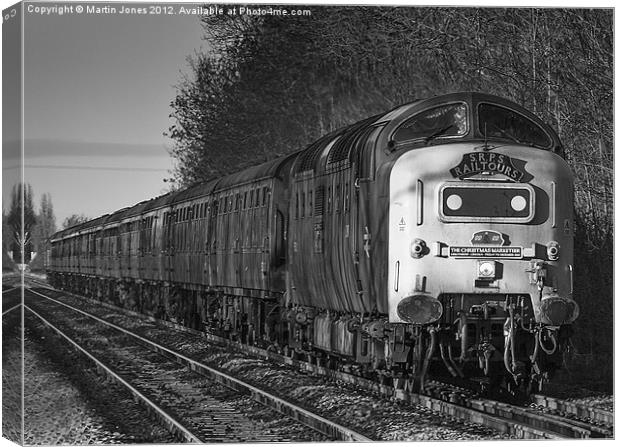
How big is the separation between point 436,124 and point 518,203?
126 cm

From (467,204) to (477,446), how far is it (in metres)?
2.53

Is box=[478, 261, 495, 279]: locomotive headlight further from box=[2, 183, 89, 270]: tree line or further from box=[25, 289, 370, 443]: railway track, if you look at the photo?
box=[2, 183, 89, 270]: tree line

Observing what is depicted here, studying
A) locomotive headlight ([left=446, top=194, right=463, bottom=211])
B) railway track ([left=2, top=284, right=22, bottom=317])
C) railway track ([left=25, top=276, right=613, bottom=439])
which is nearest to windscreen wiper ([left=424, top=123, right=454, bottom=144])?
locomotive headlight ([left=446, top=194, right=463, bottom=211])

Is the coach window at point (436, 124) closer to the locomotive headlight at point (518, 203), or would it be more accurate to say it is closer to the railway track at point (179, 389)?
the locomotive headlight at point (518, 203)

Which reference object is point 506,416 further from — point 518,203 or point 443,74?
point 443,74

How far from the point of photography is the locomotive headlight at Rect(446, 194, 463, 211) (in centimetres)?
1339

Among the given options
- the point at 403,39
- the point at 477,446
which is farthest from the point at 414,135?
the point at 477,446

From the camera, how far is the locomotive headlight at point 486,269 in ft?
44.1

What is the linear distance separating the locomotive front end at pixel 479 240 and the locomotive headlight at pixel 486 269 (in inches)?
0.4

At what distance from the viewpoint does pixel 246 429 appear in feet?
44.7

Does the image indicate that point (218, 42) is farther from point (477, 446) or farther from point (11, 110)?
point (477, 446)

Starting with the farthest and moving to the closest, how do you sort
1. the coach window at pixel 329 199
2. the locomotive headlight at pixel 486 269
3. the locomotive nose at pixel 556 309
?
the coach window at pixel 329 199 → the locomotive nose at pixel 556 309 → the locomotive headlight at pixel 486 269

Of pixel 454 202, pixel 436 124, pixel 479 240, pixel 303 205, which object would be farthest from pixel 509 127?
pixel 303 205

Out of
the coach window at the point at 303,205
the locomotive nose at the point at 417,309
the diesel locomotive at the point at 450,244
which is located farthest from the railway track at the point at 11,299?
the coach window at the point at 303,205
